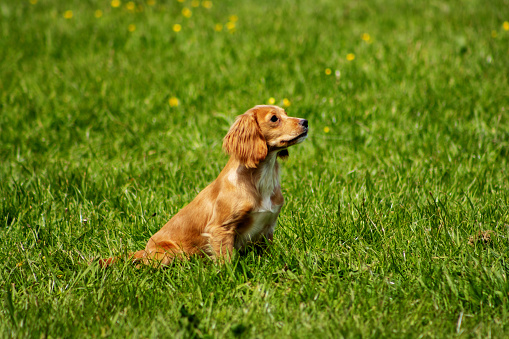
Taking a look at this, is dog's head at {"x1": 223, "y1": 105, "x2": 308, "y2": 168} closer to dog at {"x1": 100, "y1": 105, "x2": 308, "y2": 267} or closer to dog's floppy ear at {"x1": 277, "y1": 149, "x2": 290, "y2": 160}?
dog at {"x1": 100, "y1": 105, "x2": 308, "y2": 267}

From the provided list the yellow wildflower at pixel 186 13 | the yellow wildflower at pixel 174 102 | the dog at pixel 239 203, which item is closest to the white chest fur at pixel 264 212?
the dog at pixel 239 203

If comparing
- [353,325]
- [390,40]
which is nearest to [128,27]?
[390,40]

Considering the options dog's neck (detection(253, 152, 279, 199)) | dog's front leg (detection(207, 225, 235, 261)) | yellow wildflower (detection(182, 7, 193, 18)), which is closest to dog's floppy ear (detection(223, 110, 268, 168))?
dog's neck (detection(253, 152, 279, 199))

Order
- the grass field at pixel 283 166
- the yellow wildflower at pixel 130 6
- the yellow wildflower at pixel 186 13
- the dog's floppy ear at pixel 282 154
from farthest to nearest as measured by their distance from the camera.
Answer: the yellow wildflower at pixel 130 6, the yellow wildflower at pixel 186 13, the dog's floppy ear at pixel 282 154, the grass field at pixel 283 166

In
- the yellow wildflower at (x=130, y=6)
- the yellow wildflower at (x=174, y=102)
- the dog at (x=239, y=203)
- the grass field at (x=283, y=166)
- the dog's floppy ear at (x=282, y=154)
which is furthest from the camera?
the yellow wildflower at (x=130, y=6)

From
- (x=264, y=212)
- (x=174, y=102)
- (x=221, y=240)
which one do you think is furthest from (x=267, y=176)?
(x=174, y=102)

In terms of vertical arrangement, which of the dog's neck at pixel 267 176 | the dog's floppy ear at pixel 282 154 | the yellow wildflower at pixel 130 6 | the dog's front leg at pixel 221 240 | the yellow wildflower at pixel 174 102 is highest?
the yellow wildflower at pixel 130 6

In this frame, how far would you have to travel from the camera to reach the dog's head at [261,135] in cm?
282

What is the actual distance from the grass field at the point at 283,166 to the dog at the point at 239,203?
133mm

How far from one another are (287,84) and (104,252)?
2.97m

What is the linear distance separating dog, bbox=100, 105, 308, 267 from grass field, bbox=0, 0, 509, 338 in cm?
13

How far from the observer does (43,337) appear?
207 cm

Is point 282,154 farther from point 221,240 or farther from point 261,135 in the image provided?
point 221,240

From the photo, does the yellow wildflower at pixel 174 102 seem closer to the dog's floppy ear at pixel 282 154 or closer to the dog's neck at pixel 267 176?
the dog's floppy ear at pixel 282 154
